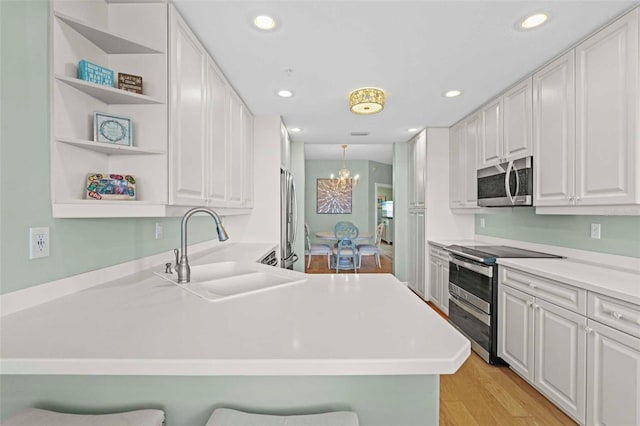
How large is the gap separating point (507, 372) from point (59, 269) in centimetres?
303

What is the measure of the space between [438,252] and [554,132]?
1.95m

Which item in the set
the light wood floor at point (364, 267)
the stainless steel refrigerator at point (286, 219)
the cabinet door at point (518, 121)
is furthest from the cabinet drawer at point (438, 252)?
the light wood floor at point (364, 267)

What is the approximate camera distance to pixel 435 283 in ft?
13.1

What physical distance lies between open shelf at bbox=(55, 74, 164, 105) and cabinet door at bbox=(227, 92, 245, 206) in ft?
3.69

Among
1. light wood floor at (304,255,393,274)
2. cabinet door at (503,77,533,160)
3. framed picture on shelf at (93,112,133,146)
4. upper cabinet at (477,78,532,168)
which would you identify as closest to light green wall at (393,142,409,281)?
light wood floor at (304,255,393,274)

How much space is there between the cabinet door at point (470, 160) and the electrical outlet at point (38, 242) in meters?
3.60

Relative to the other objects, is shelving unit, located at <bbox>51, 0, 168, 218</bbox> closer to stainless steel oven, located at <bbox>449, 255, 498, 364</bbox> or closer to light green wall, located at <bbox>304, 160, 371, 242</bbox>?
stainless steel oven, located at <bbox>449, 255, 498, 364</bbox>

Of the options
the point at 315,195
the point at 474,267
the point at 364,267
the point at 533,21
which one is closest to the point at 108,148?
the point at 533,21

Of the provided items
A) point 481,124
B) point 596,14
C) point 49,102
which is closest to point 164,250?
point 49,102

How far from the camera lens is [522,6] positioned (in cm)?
166

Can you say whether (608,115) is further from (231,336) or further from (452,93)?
(231,336)

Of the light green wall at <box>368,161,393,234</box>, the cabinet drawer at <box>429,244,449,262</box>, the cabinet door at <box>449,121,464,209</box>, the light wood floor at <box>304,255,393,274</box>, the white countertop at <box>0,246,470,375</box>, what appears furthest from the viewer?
the light green wall at <box>368,161,393,234</box>

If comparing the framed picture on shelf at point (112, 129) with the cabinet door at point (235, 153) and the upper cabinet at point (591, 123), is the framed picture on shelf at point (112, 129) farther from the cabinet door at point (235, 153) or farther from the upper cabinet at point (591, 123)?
the upper cabinet at point (591, 123)

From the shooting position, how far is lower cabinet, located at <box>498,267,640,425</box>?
1.49 meters
